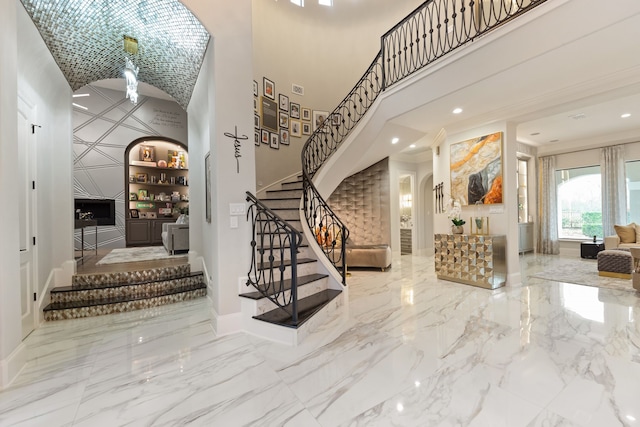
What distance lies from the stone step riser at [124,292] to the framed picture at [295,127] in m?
4.12

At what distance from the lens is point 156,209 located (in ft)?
26.7

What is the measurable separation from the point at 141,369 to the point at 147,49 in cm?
376

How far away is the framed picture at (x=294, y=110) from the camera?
21.7 ft

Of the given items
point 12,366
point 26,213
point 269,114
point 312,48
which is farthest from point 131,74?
point 312,48

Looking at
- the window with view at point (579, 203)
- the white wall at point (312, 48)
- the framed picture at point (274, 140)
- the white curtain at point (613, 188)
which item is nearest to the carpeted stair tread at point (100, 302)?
the white wall at point (312, 48)

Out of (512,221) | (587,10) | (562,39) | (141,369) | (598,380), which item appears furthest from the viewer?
(512,221)

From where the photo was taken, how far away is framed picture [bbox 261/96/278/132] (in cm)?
Result: 607

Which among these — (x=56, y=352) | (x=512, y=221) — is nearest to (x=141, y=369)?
(x=56, y=352)

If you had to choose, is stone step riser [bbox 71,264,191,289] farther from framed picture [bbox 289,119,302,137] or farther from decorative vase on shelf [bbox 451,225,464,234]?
decorative vase on shelf [bbox 451,225,464,234]

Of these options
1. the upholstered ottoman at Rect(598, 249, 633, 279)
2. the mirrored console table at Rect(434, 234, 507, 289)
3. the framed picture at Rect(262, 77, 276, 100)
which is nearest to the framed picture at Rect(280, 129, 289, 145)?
the framed picture at Rect(262, 77, 276, 100)

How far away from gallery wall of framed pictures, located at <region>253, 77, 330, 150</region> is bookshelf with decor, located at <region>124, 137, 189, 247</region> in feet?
11.2

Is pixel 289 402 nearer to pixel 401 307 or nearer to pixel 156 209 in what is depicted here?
pixel 401 307

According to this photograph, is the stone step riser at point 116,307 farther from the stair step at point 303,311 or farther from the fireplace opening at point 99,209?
the fireplace opening at point 99,209

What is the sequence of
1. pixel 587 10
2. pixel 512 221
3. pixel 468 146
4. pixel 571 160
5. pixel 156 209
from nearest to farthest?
1. pixel 587 10
2. pixel 512 221
3. pixel 468 146
4. pixel 571 160
5. pixel 156 209
